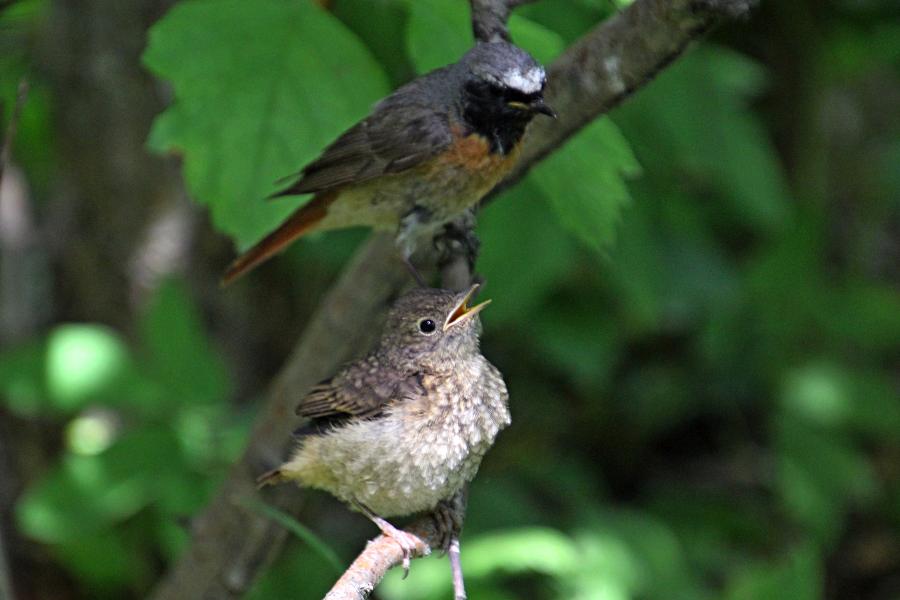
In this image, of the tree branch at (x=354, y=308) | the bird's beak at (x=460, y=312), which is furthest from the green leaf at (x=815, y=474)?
the bird's beak at (x=460, y=312)

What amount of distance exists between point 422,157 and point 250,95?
0.53 m

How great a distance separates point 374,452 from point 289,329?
137 inches

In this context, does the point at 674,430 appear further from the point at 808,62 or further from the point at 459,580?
the point at 459,580

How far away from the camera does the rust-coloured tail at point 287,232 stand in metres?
3.29

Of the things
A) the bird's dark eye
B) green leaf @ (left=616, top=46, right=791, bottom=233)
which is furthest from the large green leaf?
green leaf @ (left=616, top=46, right=791, bottom=233)

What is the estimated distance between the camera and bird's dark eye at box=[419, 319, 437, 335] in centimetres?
266

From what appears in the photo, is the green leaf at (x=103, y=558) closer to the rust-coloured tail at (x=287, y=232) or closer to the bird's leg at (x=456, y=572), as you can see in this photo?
the rust-coloured tail at (x=287, y=232)

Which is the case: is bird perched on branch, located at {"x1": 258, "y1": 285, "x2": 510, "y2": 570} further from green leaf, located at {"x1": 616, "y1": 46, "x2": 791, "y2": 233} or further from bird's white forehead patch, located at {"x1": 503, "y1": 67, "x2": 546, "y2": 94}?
green leaf, located at {"x1": 616, "y1": 46, "x2": 791, "y2": 233}

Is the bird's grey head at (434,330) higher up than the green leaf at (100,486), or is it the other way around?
the bird's grey head at (434,330)

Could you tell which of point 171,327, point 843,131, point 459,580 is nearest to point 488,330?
point 171,327

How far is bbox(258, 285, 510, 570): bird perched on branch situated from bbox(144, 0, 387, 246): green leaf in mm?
468

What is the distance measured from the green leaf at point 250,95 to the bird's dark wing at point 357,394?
1.48 feet

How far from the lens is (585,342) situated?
17.1 ft

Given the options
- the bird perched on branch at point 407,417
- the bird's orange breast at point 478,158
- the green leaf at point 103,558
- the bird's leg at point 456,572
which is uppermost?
the bird's orange breast at point 478,158
